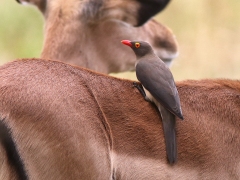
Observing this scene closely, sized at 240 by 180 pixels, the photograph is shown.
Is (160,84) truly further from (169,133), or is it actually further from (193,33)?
(193,33)

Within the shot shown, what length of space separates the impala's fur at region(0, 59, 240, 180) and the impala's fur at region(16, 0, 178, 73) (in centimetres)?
97

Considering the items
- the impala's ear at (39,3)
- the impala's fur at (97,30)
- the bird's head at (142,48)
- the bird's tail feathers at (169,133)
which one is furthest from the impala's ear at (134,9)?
the bird's tail feathers at (169,133)

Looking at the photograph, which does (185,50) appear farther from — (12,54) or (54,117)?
(54,117)

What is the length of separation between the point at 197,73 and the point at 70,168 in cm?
503

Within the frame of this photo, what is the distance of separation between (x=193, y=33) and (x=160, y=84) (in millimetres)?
5343

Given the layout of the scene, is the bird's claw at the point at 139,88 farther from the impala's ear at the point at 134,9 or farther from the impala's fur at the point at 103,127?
the impala's ear at the point at 134,9

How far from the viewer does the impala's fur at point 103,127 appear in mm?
2418

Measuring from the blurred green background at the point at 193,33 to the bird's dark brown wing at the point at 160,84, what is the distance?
4230mm

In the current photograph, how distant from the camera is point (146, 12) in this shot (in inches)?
161

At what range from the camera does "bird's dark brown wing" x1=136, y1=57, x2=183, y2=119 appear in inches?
110

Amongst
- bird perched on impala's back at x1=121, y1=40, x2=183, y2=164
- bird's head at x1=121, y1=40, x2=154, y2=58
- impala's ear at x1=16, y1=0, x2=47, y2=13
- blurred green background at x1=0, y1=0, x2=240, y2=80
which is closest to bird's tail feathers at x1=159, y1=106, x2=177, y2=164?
bird perched on impala's back at x1=121, y1=40, x2=183, y2=164

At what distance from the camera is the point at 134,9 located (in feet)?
13.3

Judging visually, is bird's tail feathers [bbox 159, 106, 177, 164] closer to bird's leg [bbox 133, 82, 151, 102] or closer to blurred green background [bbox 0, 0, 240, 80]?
bird's leg [bbox 133, 82, 151, 102]

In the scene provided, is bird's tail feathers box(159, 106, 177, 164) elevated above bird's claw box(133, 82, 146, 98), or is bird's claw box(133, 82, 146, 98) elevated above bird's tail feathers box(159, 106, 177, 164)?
bird's claw box(133, 82, 146, 98)
